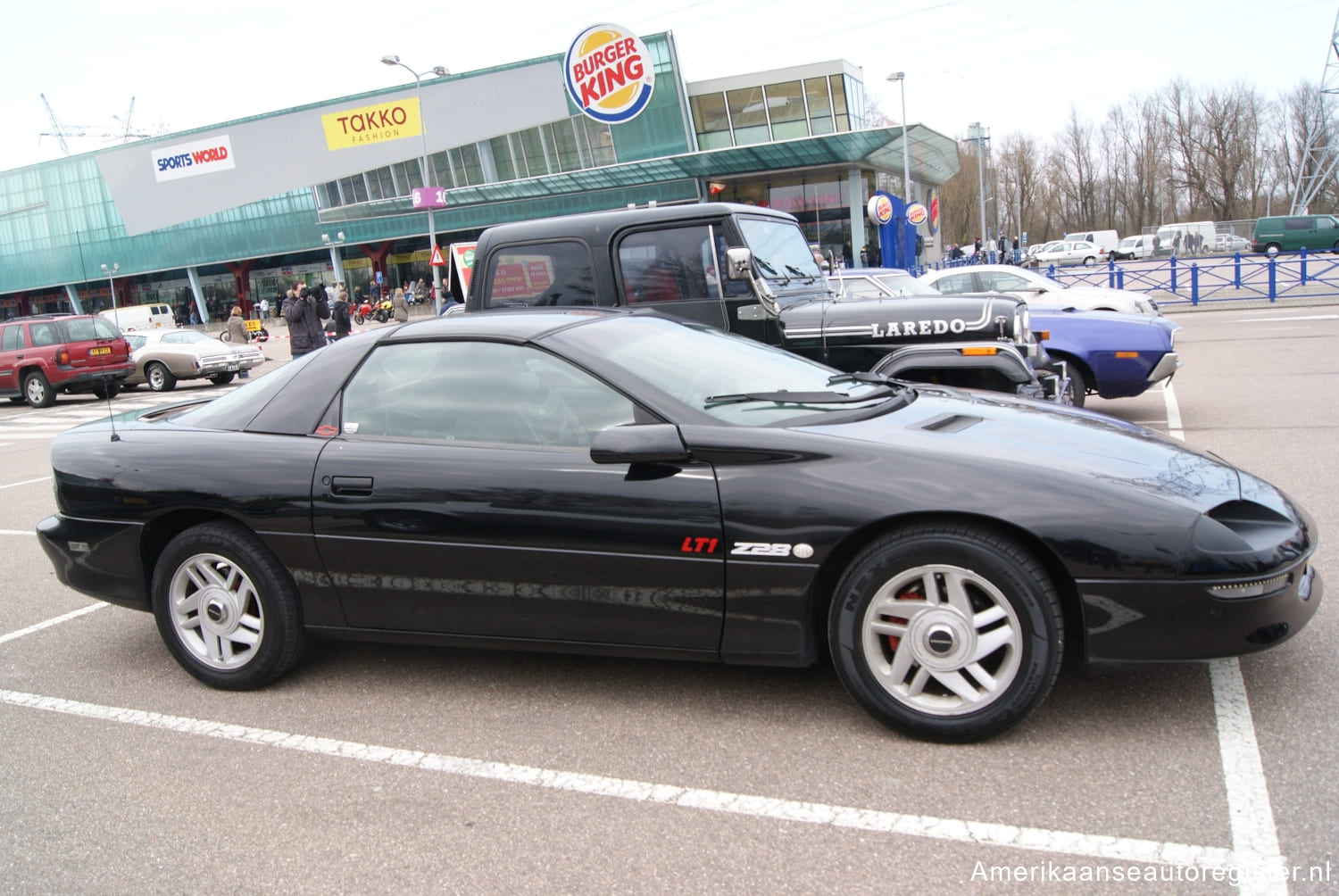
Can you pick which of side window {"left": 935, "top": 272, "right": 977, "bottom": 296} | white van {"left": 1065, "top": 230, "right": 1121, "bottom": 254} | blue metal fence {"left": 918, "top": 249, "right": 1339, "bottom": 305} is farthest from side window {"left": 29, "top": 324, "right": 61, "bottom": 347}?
white van {"left": 1065, "top": 230, "right": 1121, "bottom": 254}

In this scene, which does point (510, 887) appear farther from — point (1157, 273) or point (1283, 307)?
point (1157, 273)

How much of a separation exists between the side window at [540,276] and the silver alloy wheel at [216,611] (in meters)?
2.91

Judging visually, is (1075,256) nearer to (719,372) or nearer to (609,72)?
(609,72)

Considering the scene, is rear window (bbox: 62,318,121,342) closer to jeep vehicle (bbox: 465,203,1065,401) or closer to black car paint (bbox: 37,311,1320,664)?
jeep vehicle (bbox: 465,203,1065,401)

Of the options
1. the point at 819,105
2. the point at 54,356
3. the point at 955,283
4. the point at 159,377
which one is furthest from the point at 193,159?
the point at 955,283

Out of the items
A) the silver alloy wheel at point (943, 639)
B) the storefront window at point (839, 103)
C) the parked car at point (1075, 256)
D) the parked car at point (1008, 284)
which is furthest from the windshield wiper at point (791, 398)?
the parked car at point (1075, 256)

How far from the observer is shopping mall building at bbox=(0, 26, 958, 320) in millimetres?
45125

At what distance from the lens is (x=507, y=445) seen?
3.49 meters

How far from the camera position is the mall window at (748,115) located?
4506 centimetres

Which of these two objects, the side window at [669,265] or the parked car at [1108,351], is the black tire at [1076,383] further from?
the side window at [669,265]

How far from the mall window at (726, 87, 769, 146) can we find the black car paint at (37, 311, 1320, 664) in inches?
1741

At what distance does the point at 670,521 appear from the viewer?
3.17 metres

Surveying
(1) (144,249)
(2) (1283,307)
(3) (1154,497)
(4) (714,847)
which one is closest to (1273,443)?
(3) (1154,497)

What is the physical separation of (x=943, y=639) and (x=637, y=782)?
105 centimetres
